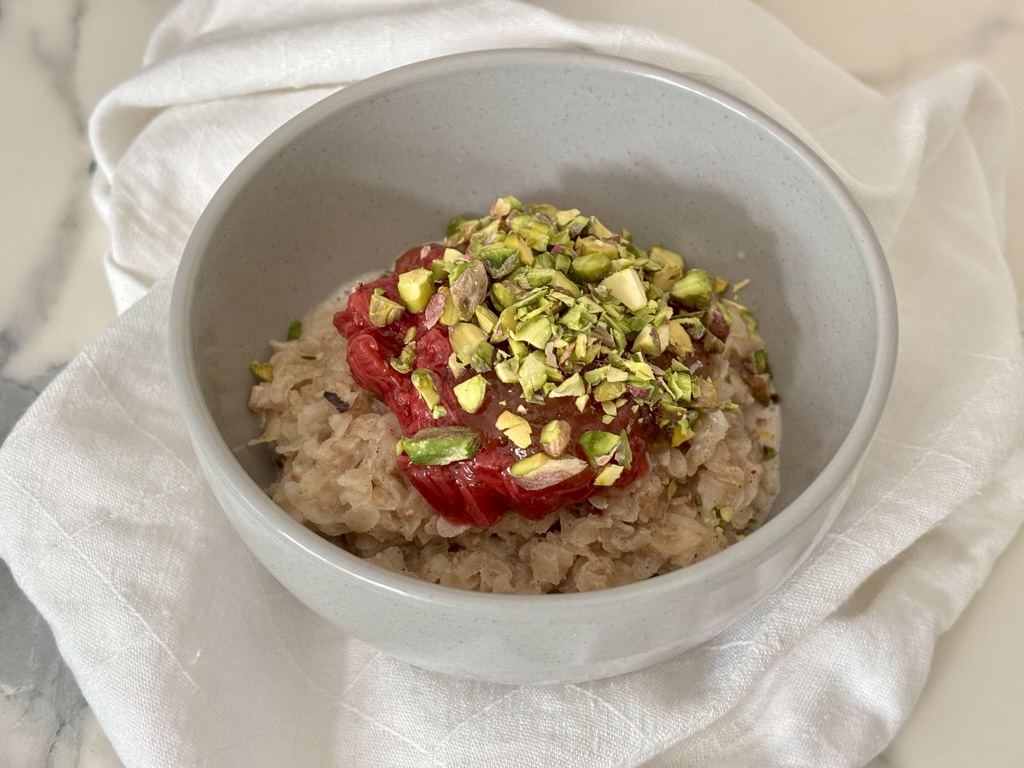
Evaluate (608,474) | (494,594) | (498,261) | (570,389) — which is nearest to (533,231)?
(498,261)

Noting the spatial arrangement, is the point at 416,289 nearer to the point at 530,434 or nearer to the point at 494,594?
the point at 530,434

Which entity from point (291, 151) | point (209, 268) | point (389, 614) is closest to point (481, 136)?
point (291, 151)

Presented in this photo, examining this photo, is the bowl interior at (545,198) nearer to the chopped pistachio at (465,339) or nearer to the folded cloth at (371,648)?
the folded cloth at (371,648)

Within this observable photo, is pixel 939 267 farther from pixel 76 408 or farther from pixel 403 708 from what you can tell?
pixel 76 408

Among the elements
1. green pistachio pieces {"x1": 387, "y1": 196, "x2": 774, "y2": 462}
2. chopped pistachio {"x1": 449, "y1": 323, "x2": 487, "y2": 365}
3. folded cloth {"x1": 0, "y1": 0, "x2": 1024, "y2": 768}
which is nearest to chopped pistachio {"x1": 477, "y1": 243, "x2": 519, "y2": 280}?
green pistachio pieces {"x1": 387, "y1": 196, "x2": 774, "y2": 462}

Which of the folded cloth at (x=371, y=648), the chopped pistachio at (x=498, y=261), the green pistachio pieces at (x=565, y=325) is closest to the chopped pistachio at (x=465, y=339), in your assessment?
the green pistachio pieces at (x=565, y=325)
